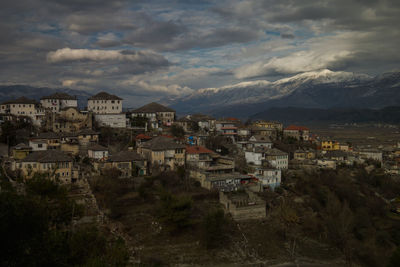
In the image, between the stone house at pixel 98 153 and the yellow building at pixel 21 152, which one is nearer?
the yellow building at pixel 21 152

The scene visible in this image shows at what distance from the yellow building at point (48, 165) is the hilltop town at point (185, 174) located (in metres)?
0.11

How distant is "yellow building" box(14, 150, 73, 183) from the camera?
35.9 metres

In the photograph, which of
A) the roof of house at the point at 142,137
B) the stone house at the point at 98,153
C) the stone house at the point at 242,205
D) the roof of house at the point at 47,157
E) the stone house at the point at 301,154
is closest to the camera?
the roof of house at the point at 47,157

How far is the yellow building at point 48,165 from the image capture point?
35875 mm

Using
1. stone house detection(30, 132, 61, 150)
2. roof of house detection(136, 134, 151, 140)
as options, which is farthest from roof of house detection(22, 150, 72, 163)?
roof of house detection(136, 134, 151, 140)

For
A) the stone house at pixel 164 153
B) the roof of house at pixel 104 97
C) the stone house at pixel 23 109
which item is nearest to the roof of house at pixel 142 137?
the stone house at pixel 164 153

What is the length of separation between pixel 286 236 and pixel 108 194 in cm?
1926

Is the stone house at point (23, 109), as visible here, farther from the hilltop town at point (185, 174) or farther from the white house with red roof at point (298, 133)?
the white house with red roof at point (298, 133)

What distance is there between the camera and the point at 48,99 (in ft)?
185

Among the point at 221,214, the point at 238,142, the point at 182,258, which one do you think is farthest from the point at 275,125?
the point at 182,258

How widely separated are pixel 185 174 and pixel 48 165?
15628mm

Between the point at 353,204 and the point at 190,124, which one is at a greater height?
the point at 190,124

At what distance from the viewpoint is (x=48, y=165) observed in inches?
1422

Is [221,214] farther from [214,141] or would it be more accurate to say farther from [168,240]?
[214,141]
